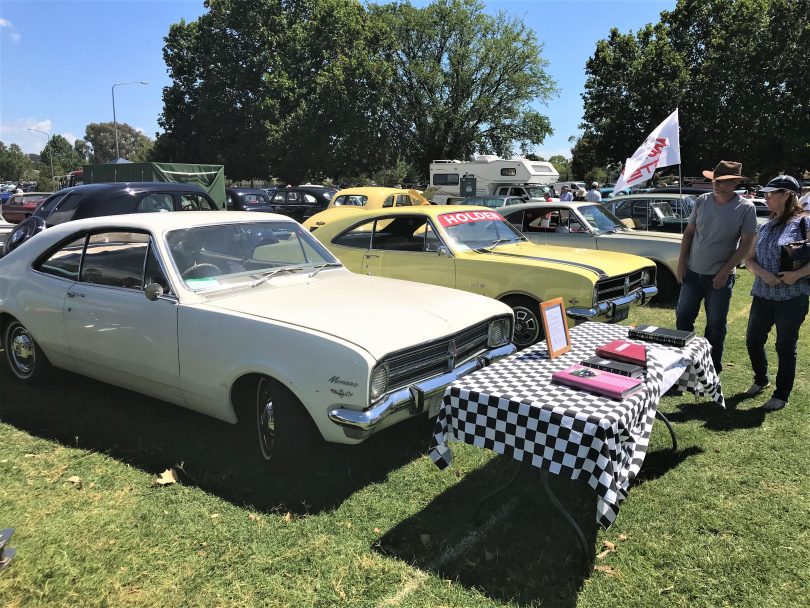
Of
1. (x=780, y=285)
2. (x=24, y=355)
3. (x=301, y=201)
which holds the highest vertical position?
(x=301, y=201)

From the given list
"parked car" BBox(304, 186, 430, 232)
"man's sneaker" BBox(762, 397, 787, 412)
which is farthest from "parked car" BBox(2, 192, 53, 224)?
"man's sneaker" BBox(762, 397, 787, 412)

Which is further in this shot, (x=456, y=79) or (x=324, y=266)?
(x=456, y=79)

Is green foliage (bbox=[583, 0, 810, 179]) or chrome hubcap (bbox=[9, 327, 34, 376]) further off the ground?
green foliage (bbox=[583, 0, 810, 179])

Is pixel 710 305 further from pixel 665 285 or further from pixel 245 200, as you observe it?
pixel 245 200

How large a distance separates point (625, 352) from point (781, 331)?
6.69ft

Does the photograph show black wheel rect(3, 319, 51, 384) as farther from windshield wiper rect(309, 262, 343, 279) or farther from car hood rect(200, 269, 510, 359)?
windshield wiper rect(309, 262, 343, 279)

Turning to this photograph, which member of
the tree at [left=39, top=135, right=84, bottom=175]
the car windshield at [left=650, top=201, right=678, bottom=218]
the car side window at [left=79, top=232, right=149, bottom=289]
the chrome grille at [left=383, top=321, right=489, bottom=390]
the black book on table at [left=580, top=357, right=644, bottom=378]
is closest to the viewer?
the black book on table at [left=580, top=357, right=644, bottom=378]

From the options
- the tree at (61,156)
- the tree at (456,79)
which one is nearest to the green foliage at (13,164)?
the tree at (61,156)

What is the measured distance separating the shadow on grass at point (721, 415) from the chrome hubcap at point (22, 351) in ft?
17.5

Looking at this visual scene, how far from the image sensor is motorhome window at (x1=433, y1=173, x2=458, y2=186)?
2389 centimetres

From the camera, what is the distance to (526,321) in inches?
239

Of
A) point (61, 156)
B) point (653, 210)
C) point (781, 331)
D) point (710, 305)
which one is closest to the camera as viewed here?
point (781, 331)

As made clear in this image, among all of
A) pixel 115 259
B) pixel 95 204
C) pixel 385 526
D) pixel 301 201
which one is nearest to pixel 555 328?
pixel 385 526

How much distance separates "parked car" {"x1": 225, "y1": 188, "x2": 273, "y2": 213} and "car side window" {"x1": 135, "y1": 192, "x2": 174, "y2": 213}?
10103mm
